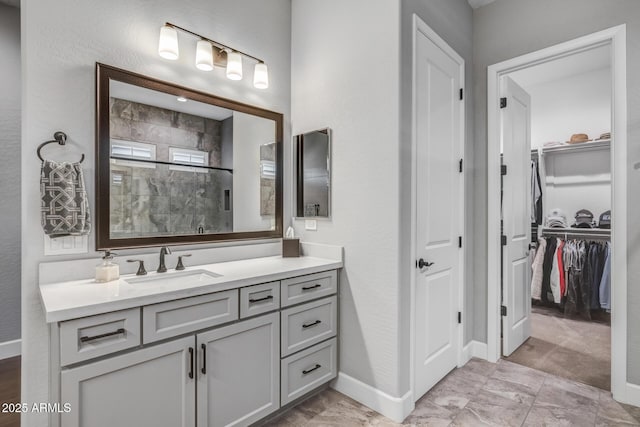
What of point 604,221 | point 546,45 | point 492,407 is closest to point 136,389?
point 492,407

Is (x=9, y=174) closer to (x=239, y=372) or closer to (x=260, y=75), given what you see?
(x=260, y=75)

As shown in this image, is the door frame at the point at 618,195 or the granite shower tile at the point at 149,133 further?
the door frame at the point at 618,195

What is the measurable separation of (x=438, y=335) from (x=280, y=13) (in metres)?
2.72

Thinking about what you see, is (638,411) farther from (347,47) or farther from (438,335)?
(347,47)

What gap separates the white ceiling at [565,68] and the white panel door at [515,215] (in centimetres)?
109

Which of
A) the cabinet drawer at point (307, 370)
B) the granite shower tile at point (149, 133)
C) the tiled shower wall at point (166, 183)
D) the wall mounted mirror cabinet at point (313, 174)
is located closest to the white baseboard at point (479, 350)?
the cabinet drawer at point (307, 370)

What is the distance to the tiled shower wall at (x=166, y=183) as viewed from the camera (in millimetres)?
1798

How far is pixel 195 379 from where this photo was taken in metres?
1.49

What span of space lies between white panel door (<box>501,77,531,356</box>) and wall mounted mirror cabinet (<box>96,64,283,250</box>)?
6.13 ft

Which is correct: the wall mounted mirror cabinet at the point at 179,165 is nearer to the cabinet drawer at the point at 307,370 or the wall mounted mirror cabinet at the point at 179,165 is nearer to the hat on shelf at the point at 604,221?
the cabinet drawer at the point at 307,370

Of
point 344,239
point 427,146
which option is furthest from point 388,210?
point 427,146

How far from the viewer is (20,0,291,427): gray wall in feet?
4.96

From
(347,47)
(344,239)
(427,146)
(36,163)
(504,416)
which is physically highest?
(347,47)

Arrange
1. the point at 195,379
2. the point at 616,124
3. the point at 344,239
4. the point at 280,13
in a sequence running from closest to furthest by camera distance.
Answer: the point at 195,379 < the point at 616,124 < the point at 344,239 < the point at 280,13
